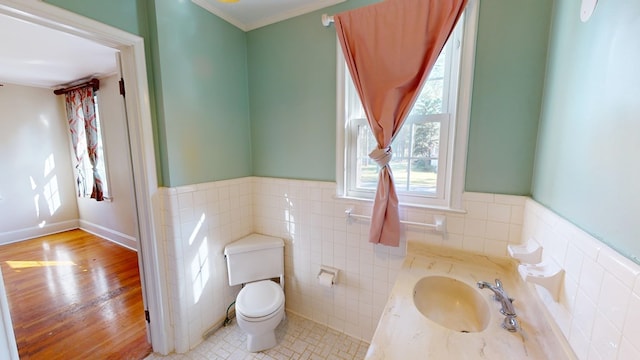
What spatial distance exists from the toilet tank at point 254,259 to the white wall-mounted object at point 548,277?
1600mm

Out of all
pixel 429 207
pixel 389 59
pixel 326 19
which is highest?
pixel 326 19

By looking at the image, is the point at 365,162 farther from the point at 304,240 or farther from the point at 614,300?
the point at 614,300

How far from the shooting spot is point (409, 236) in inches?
62.5

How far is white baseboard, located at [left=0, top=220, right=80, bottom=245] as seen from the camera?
3.42 meters

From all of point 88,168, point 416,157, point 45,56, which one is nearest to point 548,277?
point 416,157

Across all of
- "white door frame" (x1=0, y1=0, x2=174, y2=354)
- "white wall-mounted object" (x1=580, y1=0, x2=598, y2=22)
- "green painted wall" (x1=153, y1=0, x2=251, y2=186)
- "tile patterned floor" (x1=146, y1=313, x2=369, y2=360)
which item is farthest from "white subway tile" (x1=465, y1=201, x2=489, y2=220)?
"white door frame" (x1=0, y1=0, x2=174, y2=354)

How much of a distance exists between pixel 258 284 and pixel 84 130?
3.74m

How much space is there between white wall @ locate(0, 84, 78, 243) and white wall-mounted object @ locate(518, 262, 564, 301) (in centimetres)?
579

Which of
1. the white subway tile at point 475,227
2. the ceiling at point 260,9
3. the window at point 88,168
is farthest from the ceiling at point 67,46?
the white subway tile at point 475,227

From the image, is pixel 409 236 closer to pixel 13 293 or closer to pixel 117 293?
pixel 117 293

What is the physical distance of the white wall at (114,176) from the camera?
3094 mm

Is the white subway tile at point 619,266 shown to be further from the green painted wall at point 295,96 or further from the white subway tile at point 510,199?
the green painted wall at point 295,96

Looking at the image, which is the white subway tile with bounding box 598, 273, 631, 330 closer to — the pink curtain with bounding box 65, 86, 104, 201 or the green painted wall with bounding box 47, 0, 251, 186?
the green painted wall with bounding box 47, 0, 251, 186

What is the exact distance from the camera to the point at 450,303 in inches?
48.1
